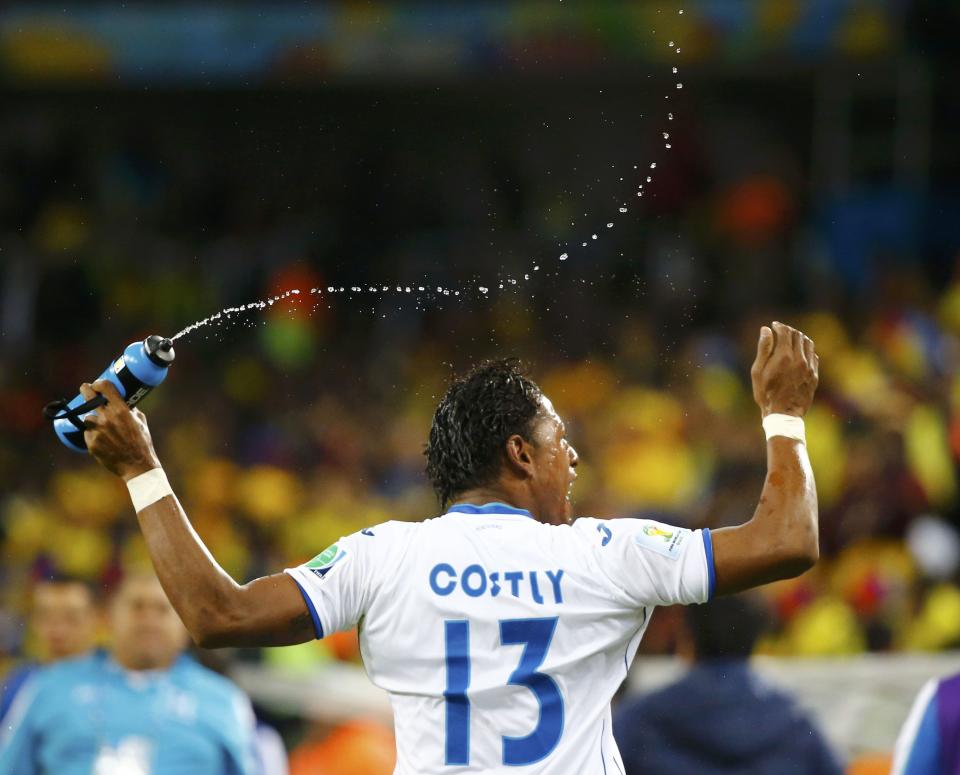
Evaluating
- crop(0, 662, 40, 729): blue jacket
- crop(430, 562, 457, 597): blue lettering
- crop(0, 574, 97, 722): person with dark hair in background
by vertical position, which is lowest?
crop(0, 662, 40, 729): blue jacket

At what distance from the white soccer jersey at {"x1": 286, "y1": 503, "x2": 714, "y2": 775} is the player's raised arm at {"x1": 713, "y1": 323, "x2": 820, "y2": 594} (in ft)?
0.20

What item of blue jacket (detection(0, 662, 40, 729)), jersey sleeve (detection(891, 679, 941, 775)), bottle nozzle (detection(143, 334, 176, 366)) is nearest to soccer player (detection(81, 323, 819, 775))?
bottle nozzle (detection(143, 334, 176, 366))

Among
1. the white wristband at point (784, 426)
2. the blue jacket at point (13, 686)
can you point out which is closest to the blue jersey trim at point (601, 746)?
the white wristband at point (784, 426)

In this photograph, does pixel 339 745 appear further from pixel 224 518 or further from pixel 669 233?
pixel 669 233

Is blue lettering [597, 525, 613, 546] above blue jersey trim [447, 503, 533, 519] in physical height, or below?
below

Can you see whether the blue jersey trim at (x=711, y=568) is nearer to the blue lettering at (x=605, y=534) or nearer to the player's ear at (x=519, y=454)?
the blue lettering at (x=605, y=534)

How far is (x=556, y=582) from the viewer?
285 cm

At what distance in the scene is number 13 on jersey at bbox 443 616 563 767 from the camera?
2795 mm

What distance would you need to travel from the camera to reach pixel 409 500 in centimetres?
1016

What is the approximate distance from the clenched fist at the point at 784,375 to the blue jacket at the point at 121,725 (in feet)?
9.00

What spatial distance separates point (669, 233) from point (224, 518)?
5.28m

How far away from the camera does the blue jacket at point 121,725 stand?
4.87m

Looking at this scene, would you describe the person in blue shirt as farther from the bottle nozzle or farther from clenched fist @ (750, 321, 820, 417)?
clenched fist @ (750, 321, 820, 417)

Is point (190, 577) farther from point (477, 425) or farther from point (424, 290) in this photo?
point (424, 290)
